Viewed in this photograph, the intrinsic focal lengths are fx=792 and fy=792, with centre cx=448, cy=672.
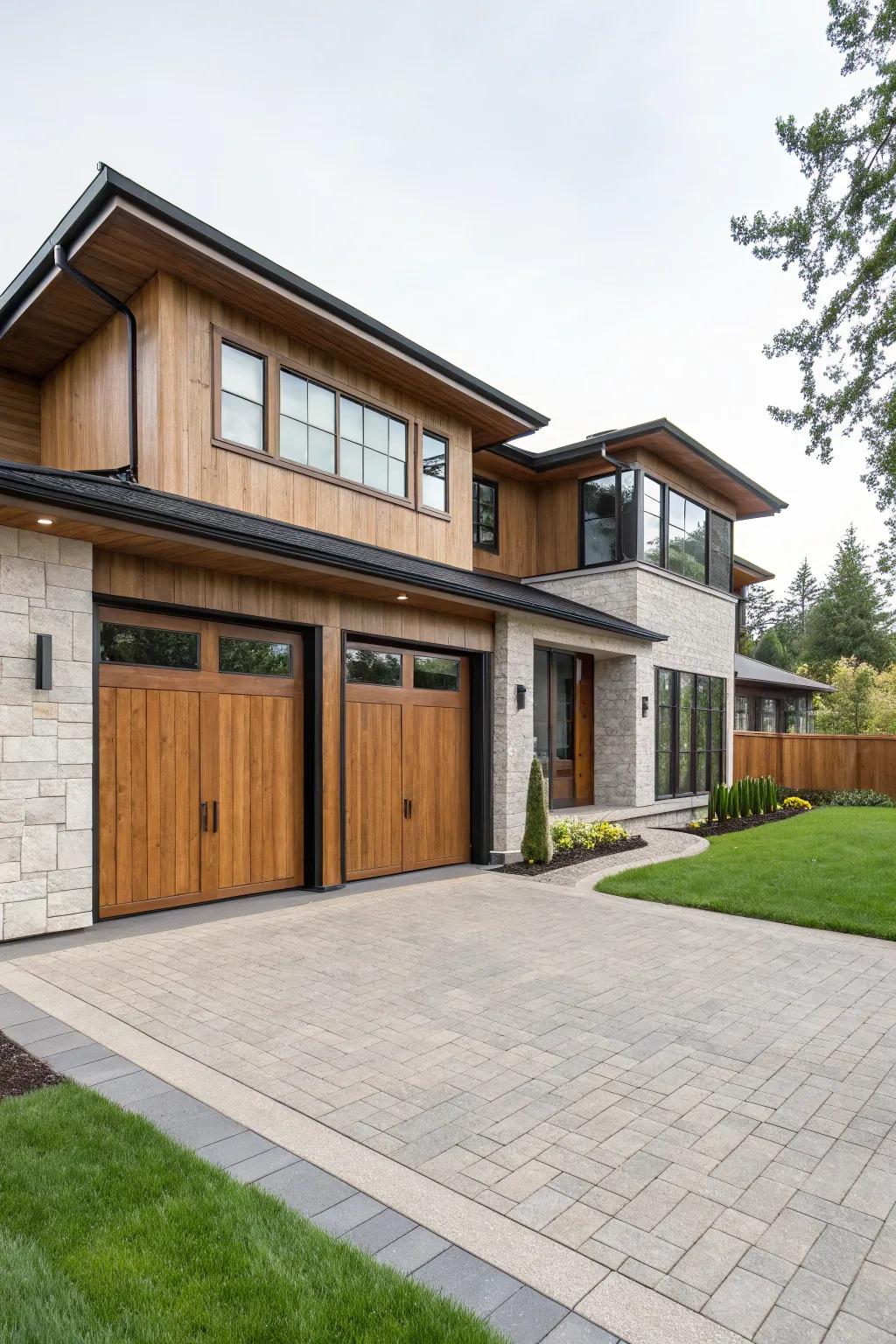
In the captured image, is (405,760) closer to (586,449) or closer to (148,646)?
(148,646)

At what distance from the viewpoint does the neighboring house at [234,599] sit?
6.30 m

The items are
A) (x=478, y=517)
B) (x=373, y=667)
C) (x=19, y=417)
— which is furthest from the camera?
(x=478, y=517)

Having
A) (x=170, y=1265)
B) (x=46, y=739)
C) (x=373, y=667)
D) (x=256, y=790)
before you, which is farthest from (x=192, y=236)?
(x=170, y=1265)

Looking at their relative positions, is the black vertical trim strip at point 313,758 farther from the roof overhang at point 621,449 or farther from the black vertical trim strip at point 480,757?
the roof overhang at point 621,449

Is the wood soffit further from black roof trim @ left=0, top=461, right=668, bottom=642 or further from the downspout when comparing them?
black roof trim @ left=0, top=461, right=668, bottom=642

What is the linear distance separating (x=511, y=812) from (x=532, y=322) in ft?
52.7

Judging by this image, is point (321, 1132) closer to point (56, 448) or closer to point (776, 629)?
point (56, 448)

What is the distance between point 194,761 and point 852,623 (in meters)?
42.7

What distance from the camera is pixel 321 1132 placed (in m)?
3.32

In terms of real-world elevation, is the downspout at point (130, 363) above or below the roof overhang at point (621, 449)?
below

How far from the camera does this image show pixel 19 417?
34.0ft

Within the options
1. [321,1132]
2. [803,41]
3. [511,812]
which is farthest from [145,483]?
[803,41]

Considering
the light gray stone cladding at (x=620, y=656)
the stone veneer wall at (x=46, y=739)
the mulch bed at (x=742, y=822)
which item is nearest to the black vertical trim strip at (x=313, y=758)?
the stone veneer wall at (x=46, y=739)

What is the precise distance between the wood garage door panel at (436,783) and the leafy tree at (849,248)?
576 cm
